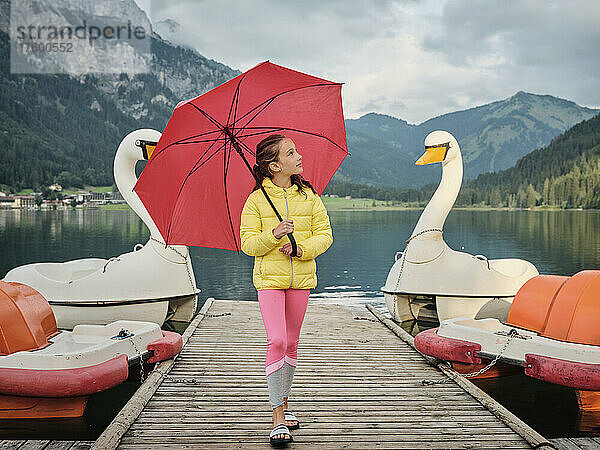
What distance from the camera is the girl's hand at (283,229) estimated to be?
3.99 m

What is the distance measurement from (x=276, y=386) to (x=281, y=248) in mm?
1053

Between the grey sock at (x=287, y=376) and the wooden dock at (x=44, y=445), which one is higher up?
the grey sock at (x=287, y=376)

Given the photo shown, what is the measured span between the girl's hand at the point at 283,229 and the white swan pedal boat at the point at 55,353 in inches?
116

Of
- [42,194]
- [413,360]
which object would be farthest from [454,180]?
[42,194]

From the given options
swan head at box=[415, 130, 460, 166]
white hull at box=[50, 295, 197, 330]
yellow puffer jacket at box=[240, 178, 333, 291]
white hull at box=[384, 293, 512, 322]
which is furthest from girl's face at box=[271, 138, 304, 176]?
swan head at box=[415, 130, 460, 166]

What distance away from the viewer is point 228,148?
16.3ft

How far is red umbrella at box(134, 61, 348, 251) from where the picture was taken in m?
4.69

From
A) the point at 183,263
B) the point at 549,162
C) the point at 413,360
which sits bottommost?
the point at 413,360

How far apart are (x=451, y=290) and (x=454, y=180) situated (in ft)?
7.92

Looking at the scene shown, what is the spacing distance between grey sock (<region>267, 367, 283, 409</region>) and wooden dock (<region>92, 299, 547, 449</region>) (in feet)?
1.31

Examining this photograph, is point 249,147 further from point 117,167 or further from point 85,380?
point 117,167

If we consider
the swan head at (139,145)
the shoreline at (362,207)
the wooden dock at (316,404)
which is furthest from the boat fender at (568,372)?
the shoreline at (362,207)

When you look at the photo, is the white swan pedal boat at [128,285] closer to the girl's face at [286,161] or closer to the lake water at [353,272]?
the lake water at [353,272]

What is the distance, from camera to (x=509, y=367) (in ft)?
22.8
